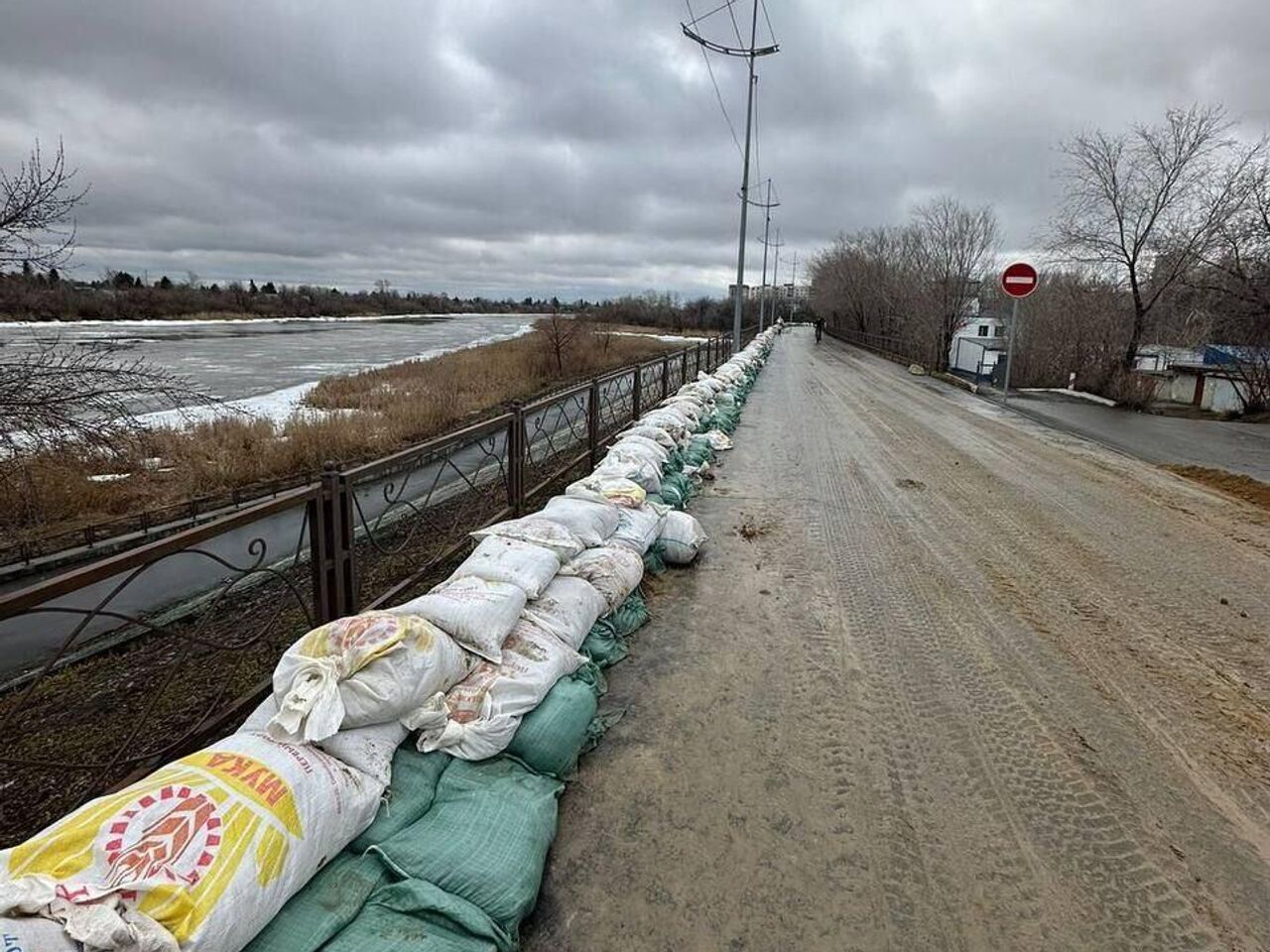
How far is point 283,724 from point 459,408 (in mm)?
15126

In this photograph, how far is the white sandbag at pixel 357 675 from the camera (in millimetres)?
1819

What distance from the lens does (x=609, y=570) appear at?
3.41 m

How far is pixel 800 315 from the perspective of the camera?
99500mm

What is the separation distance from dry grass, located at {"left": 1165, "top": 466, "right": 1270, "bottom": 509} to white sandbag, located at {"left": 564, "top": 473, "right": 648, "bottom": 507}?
17.9 feet

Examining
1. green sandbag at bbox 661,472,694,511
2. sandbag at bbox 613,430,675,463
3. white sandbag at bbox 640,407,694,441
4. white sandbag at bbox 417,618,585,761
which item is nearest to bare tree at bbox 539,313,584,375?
white sandbag at bbox 640,407,694,441

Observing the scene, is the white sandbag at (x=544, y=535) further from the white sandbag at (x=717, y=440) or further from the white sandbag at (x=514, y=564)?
the white sandbag at (x=717, y=440)

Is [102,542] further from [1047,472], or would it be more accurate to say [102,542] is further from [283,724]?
[1047,472]

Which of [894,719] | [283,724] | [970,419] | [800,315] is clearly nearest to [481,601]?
[283,724]

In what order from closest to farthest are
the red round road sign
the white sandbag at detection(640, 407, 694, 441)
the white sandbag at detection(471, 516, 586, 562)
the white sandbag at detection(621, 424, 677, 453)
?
the white sandbag at detection(471, 516, 586, 562), the white sandbag at detection(621, 424, 677, 453), the white sandbag at detection(640, 407, 694, 441), the red round road sign

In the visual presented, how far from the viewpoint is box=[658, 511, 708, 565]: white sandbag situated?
4.31 meters

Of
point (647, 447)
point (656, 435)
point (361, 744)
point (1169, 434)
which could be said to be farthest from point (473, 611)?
point (1169, 434)

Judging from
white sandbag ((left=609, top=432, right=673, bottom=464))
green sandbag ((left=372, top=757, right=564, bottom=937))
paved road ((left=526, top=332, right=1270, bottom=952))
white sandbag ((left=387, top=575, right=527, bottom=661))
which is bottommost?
paved road ((left=526, top=332, right=1270, bottom=952))

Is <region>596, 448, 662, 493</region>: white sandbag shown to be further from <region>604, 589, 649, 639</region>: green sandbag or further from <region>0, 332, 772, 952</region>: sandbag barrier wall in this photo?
<region>0, 332, 772, 952</region>: sandbag barrier wall

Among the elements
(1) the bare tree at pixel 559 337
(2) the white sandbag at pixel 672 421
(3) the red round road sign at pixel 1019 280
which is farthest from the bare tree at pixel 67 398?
(1) the bare tree at pixel 559 337
